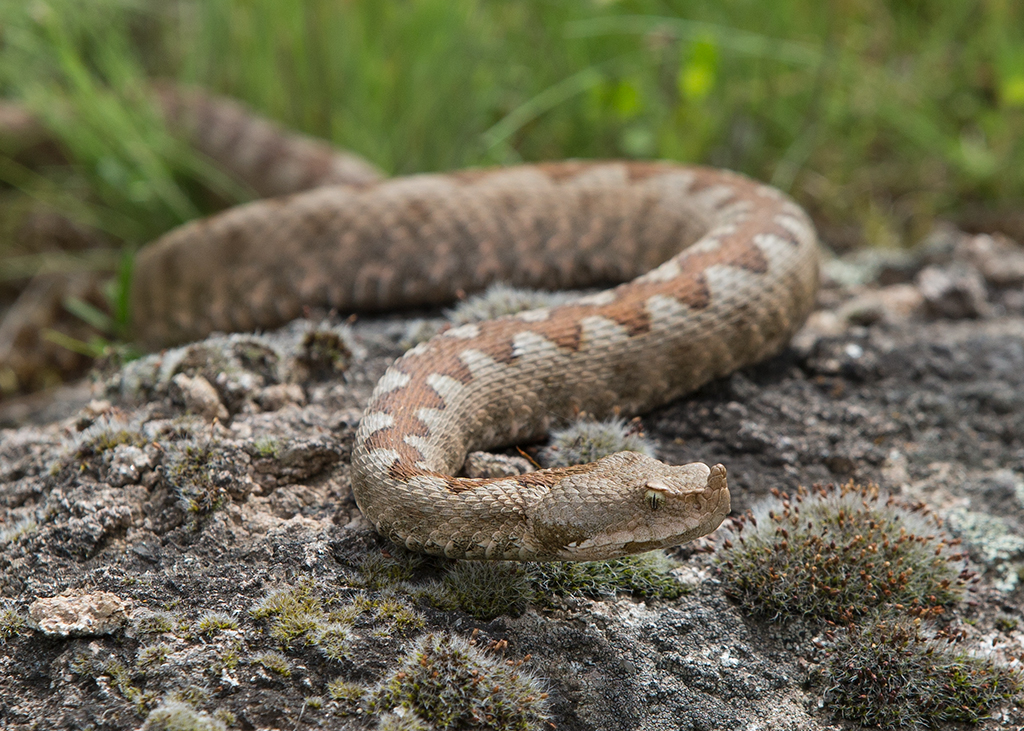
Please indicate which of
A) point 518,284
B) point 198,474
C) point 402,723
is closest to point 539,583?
point 402,723

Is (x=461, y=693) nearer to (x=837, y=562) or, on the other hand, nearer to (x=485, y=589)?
(x=485, y=589)

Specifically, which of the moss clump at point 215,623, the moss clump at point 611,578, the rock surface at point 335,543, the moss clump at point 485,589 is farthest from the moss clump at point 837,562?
the moss clump at point 215,623

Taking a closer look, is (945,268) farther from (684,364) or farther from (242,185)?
(242,185)

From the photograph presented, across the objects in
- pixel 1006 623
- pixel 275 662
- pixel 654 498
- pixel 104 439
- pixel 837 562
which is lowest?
pixel 1006 623

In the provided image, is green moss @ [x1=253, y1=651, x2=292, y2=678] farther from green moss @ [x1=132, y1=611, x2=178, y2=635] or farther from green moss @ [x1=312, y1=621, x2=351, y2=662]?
green moss @ [x1=132, y1=611, x2=178, y2=635]

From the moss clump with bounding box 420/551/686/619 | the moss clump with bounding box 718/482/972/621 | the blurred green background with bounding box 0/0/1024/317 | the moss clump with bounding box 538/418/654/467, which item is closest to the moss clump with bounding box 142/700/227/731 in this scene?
the moss clump with bounding box 420/551/686/619

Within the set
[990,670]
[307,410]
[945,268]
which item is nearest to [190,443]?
[307,410]
